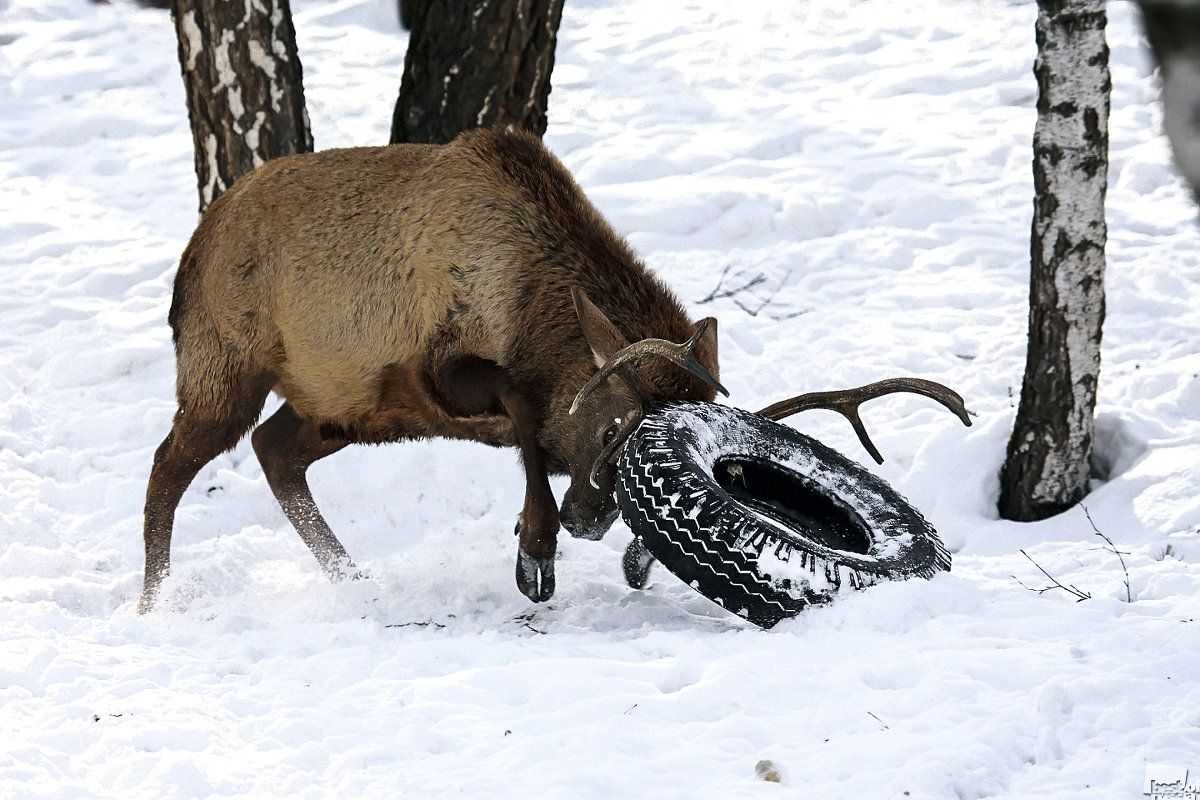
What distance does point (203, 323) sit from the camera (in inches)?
229

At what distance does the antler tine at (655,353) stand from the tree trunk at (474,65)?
287 cm

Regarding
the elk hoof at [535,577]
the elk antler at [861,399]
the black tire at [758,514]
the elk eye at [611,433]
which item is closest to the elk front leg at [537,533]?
the elk hoof at [535,577]

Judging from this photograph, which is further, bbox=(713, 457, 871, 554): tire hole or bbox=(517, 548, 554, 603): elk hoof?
bbox=(517, 548, 554, 603): elk hoof

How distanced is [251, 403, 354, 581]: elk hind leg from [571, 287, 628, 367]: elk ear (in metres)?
1.93

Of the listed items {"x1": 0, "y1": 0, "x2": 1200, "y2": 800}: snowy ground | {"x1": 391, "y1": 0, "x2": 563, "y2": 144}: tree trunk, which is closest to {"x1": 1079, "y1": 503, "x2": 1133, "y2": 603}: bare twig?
{"x1": 0, "y1": 0, "x2": 1200, "y2": 800}: snowy ground

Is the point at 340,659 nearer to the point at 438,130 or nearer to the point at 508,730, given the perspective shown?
the point at 508,730

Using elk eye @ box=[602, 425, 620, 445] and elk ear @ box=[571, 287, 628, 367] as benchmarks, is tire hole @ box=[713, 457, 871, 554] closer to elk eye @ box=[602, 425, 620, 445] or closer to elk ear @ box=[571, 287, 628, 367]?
elk eye @ box=[602, 425, 620, 445]

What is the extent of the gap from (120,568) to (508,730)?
3533 millimetres

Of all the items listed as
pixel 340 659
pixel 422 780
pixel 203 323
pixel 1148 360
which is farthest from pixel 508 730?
pixel 1148 360

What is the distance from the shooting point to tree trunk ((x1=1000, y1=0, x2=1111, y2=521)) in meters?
5.67

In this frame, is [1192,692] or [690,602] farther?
[690,602]

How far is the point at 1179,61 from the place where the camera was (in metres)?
1.16

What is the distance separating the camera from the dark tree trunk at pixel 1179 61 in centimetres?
116

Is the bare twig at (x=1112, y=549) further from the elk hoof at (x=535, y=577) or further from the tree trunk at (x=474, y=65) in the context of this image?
the tree trunk at (x=474, y=65)
